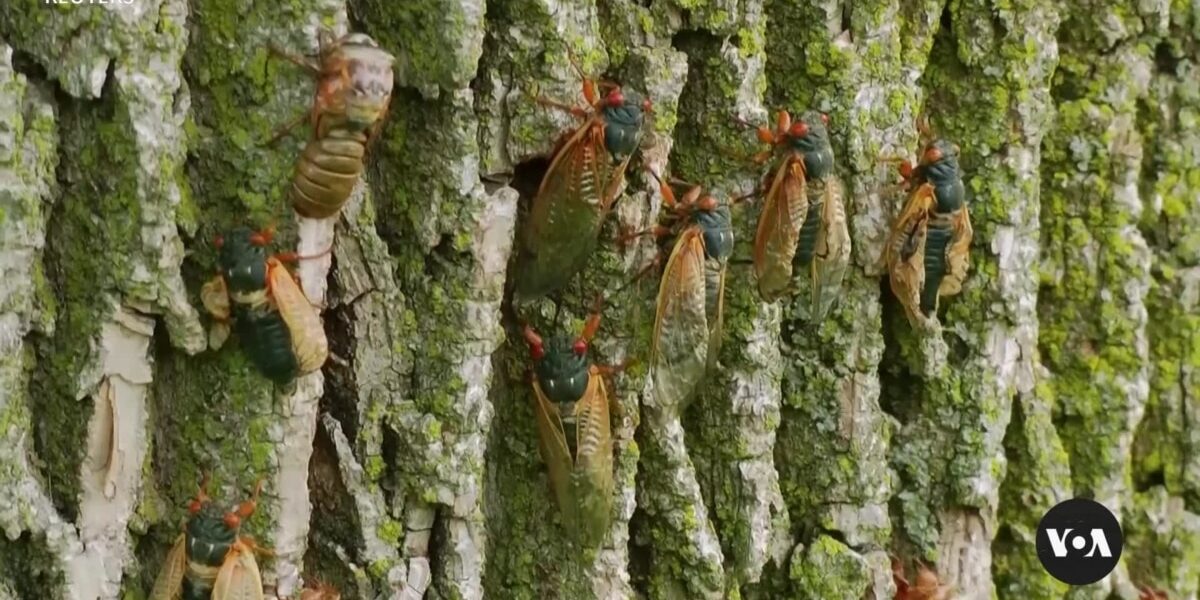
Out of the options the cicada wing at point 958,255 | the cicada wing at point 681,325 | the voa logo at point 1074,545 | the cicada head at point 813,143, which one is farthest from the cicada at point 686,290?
the voa logo at point 1074,545

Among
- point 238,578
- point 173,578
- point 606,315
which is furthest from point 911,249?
point 173,578

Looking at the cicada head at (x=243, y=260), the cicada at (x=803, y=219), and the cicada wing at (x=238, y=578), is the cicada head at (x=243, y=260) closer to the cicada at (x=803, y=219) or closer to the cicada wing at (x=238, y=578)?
the cicada wing at (x=238, y=578)

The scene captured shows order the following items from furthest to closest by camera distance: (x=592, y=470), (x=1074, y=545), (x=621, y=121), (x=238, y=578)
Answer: (x=1074, y=545), (x=592, y=470), (x=621, y=121), (x=238, y=578)

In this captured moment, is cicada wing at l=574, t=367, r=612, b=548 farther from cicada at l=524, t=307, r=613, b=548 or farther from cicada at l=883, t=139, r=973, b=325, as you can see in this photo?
cicada at l=883, t=139, r=973, b=325

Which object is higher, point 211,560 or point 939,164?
point 939,164

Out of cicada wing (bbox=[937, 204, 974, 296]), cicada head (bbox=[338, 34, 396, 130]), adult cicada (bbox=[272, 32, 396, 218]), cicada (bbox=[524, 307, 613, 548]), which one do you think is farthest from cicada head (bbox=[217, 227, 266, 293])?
cicada wing (bbox=[937, 204, 974, 296])

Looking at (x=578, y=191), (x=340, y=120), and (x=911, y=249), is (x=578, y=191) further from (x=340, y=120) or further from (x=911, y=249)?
(x=911, y=249)
